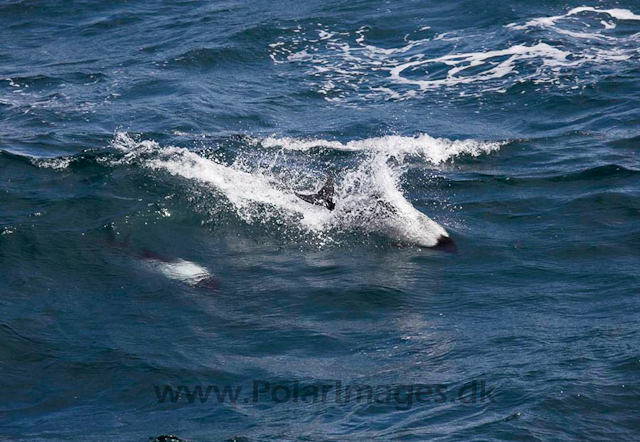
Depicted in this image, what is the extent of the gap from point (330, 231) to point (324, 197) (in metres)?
0.88

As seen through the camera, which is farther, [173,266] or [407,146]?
[407,146]

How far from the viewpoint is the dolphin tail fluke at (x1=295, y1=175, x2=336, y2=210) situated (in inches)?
818

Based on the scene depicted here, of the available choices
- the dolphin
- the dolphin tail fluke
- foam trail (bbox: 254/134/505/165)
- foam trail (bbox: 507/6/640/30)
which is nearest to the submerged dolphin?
the dolphin tail fluke

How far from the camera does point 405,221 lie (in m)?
20.5

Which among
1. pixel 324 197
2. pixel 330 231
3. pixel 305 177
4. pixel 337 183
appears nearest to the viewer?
pixel 330 231

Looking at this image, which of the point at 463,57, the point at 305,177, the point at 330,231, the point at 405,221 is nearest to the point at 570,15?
the point at 463,57

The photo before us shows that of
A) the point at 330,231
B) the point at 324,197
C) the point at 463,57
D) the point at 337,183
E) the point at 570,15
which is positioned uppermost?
the point at 570,15

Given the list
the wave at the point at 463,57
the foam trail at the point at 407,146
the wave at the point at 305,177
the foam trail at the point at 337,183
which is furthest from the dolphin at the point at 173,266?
the wave at the point at 463,57

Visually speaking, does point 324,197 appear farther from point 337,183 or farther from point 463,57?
point 463,57

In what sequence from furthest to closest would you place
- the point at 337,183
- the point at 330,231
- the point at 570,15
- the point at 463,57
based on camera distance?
the point at 570,15 → the point at 463,57 → the point at 337,183 → the point at 330,231

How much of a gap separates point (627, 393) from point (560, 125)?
13.9 m

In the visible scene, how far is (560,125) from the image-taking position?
26391 mm

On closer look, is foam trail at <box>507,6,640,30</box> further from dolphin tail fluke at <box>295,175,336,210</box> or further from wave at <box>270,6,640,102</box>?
dolphin tail fluke at <box>295,175,336,210</box>

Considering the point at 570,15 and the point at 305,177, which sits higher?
the point at 570,15
